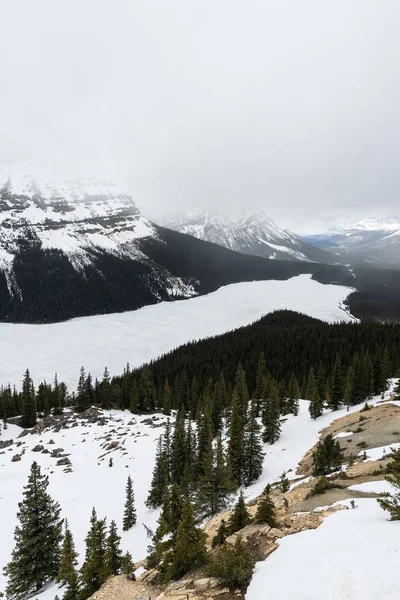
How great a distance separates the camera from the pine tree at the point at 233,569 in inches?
463

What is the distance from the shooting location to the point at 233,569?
11859 millimetres

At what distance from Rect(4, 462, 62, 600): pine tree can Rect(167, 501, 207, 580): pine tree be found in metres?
17.9

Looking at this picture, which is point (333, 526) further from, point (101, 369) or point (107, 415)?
point (101, 369)

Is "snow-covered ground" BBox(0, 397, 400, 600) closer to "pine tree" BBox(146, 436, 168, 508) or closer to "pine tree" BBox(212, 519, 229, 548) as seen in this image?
"pine tree" BBox(146, 436, 168, 508)

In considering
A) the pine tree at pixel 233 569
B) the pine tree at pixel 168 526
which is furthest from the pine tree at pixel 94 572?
the pine tree at pixel 233 569

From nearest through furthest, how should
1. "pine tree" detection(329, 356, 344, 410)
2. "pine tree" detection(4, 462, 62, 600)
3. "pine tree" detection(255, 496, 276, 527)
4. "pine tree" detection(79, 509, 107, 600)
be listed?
"pine tree" detection(255, 496, 276, 527), "pine tree" detection(79, 509, 107, 600), "pine tree" detection(4, 462, 62, 600), "pine tree" detection(329, 356, 344, 410)

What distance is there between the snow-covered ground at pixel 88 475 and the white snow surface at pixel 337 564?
72.1 ft

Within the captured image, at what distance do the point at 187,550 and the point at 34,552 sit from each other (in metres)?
19.5

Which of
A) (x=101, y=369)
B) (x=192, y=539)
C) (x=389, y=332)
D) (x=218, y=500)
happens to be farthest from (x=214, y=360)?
(x=192, y=539)

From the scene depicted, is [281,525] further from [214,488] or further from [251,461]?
[251,461]

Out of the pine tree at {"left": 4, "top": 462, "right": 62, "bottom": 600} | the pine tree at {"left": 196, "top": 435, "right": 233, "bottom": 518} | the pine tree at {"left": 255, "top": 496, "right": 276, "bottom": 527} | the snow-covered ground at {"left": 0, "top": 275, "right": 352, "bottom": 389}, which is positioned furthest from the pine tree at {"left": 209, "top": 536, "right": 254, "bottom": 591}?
the snow-covered ground at {"left": 0, "top": 275, "right": 352, "bottom": 389}

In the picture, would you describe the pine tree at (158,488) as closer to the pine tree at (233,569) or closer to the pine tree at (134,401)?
the pine tree at (233,569)

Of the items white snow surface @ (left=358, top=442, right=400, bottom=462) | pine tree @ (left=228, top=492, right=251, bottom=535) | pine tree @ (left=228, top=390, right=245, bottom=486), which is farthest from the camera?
pine tree @ (left=228, top=390, right=245, bottom=486)

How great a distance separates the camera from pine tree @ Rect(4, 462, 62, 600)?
25.6 m
